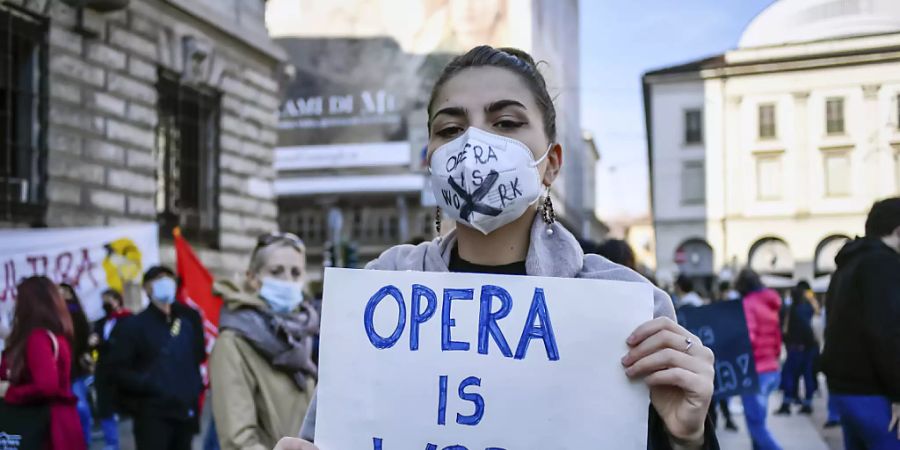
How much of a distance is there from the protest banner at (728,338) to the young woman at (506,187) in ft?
17.5

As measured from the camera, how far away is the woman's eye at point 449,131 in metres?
1.77

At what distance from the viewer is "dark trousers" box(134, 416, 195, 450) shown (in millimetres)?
5594

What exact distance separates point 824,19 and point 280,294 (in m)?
5.49

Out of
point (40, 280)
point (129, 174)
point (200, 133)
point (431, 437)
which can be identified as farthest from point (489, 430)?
point (200, 133)

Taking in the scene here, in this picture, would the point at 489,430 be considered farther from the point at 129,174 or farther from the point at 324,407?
the point at 129,174

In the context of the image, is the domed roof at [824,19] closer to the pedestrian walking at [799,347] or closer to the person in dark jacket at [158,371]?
the pedestrian walking at [799,347]

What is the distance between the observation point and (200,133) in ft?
49.2

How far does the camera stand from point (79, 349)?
8727 mm

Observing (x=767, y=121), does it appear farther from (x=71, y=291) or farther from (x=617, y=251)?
(x=71, y=291)

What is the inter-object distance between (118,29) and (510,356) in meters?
12.1

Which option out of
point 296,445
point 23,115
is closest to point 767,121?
point 23,115

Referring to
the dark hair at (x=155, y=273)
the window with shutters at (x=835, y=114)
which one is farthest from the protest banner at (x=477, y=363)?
the window with shutters at (x=835, y=114)

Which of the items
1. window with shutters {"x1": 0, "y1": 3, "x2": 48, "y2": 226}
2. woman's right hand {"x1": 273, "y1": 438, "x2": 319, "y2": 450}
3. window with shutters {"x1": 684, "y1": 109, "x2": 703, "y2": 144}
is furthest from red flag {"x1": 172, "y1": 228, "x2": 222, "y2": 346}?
window with shutters {"x1": 684, "y1": 109, "x2": 703, "y2": 144}

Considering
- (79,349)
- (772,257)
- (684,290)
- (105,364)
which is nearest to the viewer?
(105,364)
